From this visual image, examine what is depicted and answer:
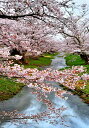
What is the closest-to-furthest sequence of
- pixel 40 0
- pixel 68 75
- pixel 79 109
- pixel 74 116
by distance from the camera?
pixel 68 75, pixel 40 0, pixel 74 116, pixel 79 109

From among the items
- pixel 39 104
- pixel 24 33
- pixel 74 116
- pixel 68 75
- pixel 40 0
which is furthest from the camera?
pixel 24 33

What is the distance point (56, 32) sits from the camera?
1023 inches

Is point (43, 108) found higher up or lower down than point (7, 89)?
lower down

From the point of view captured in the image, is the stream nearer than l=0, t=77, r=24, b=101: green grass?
Yes

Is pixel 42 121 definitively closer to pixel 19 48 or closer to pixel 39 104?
pixel 39 104

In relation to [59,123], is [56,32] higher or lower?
higher

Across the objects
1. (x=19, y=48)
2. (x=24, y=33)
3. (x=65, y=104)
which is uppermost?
(x=24, y=33)

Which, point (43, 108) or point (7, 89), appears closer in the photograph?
point (43, 108)

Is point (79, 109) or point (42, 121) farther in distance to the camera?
point (79, 109)

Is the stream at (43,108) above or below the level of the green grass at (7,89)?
below

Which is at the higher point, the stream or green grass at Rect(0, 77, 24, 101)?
green grass at Rect(0, 77, 24, 101)

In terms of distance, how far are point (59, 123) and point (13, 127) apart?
2082 mm

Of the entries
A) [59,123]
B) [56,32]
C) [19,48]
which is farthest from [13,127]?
[19,48]

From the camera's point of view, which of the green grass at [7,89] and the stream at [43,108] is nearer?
the stream at [43,108]
